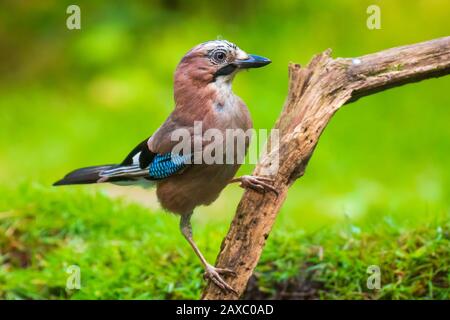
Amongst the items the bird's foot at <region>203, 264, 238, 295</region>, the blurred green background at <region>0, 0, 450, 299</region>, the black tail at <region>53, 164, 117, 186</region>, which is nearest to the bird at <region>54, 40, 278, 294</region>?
the bird's foot at <region>203, 264, 238, 295</region>

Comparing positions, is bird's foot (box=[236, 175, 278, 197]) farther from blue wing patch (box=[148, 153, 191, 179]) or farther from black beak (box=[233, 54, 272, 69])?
black beak (box=[233, 54, 272, 69])

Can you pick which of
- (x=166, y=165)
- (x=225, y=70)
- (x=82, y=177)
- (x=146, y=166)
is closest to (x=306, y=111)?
(x=225, y=70)

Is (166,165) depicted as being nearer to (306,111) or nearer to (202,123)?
(202,123)

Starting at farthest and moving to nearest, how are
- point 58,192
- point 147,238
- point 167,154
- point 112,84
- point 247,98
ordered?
point 112,84 → point 247,98 → point 58,192 → point 147,238 → point 167,154

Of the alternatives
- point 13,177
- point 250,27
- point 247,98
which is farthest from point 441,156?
point 13,177

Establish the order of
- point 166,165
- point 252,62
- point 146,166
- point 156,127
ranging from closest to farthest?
point 252,62 → point 166,165 → point 146,166 → point 156,127

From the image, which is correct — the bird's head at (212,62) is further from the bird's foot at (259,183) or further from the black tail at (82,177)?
the black tail at (82,177)

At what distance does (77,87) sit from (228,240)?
5.91 metres

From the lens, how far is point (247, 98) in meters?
8.51

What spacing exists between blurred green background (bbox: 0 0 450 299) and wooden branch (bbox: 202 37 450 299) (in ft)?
2.98

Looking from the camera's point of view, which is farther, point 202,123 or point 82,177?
point 82,177

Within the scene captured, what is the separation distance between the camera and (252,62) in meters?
4.02

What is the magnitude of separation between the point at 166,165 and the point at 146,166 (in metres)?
0.16
